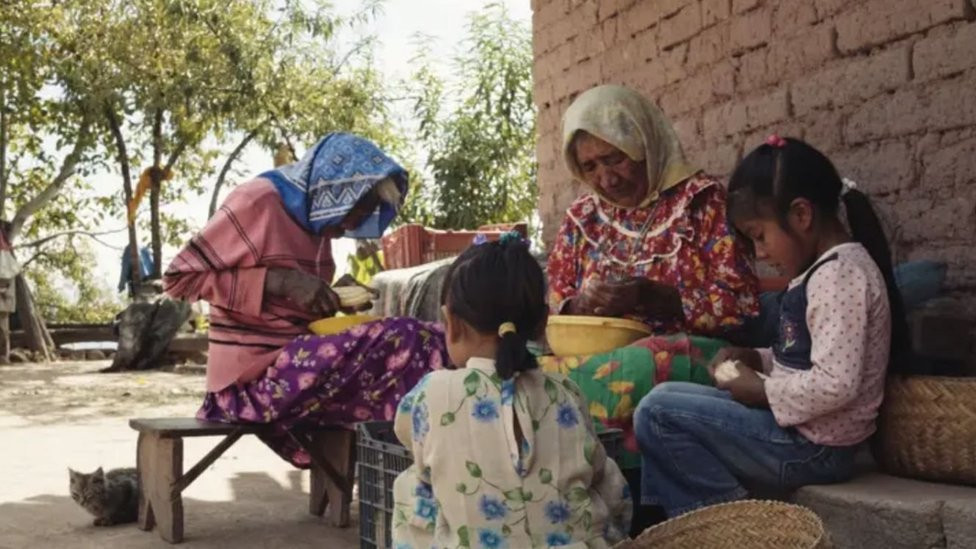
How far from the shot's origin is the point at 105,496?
5.40 meters

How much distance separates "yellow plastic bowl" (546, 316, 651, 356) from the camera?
4012 millimetres

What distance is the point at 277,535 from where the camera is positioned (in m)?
5.17

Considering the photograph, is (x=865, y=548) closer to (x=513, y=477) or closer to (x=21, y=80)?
(x=513, y=477)

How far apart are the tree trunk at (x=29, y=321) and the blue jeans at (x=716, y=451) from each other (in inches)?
656

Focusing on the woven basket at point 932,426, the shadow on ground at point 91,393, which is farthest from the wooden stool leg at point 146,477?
the shadow on ground at point 91,393

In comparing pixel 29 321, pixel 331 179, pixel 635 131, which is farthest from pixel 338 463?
pixel 29 321

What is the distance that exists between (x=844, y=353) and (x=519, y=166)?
13.7 m

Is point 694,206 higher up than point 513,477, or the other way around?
point 694,206

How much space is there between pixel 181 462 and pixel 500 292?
266 centimetres

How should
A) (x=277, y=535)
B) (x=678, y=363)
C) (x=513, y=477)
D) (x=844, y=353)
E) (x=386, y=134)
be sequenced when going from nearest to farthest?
(x=513, y=477)
(x=844, y=353)
(x=678, y=363)
(x=277, y=535)
(x=386, y=134)

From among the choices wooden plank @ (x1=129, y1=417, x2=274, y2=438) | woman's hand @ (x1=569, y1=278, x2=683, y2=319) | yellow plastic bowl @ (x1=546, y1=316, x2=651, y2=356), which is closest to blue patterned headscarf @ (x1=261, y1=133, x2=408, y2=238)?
wooden plank @ (x1=129, y1=417, x2=274, y2=438)

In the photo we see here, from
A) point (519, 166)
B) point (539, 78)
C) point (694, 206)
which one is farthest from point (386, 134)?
point (694, 206)

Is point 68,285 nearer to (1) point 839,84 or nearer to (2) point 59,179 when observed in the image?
(2) point 59,179

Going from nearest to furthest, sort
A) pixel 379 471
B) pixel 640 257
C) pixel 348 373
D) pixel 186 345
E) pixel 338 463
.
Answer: pixel 379 471, pixel 640 257, pixel 348 373, pixel 338 463, pixel 186 345
